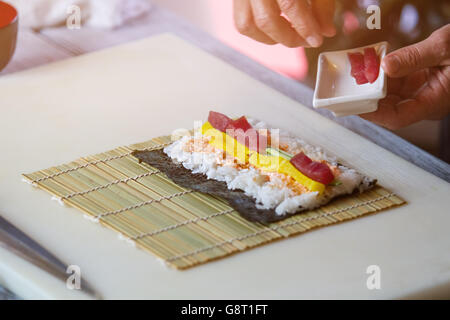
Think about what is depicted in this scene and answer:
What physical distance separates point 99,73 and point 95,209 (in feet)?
2.75

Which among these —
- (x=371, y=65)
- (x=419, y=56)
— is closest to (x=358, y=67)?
(x=371, y=65)

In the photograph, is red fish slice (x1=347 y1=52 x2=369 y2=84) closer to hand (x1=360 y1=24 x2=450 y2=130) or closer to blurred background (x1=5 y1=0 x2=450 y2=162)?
hand (x1=360 y1=24 x2=450 y2=130)

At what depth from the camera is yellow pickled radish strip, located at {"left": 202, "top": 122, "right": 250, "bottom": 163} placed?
1709mm

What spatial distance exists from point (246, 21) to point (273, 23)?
0.09 meters

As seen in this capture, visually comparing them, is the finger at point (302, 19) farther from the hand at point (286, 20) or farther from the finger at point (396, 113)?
the finger at point (396, 113)

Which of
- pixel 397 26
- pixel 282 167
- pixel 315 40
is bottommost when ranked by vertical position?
pixel 282 167

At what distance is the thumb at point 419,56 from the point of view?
181cm

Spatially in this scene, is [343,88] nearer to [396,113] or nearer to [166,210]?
[396,113]

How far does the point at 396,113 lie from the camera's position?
200 centimetres

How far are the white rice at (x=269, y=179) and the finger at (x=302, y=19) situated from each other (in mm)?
360

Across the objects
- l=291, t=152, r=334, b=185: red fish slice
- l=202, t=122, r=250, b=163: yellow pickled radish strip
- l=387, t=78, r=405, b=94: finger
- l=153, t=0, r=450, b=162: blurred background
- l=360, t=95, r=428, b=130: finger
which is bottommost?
l=291, t=152, r=334, b=185: red fish slice

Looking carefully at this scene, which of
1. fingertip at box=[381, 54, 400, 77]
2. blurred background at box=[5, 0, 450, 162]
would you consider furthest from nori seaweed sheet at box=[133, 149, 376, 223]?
blurred background at box=[5, 0, 450, 162]

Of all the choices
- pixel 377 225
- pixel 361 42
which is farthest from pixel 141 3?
pixel 377 225

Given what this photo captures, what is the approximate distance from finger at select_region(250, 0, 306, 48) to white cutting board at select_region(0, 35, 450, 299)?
19 cm
